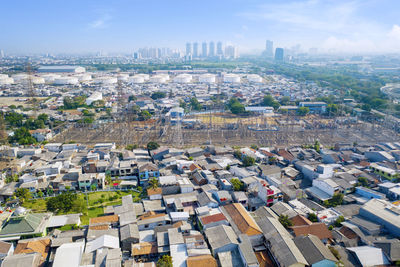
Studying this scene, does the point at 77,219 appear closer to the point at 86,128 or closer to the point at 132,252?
the point at 132,252

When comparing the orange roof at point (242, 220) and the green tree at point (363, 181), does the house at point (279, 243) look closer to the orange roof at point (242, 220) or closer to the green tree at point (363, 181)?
the orange roof at point (242, 220)

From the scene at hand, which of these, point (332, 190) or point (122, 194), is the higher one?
point (332, 190)

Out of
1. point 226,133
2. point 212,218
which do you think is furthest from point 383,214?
point 226,133

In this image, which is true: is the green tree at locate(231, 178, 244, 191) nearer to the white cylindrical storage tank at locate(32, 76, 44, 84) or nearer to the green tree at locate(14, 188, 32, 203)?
the green tree at locate(14, 188, 32, 203)

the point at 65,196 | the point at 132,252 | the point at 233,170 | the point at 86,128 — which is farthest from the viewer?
the point at 86,128

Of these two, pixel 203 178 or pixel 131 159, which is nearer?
pixel 203 178

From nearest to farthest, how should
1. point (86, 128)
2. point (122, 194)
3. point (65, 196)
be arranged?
1. point (65, 196)
2. point (122, 194)
3. point (86, 128)

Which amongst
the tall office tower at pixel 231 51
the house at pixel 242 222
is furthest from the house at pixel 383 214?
the tall office tower at pixel 231 51

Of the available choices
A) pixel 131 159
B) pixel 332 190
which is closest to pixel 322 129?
pixel 332 190
